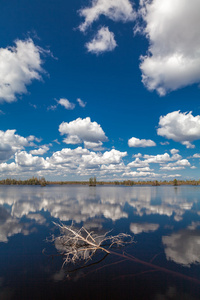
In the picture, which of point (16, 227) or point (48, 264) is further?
point (16, 227)

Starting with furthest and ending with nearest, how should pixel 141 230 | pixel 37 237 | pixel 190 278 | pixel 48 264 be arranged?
pixel 141 230
pixel 37 237
pixel 48 264
pixel 190 278

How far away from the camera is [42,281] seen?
918 cm

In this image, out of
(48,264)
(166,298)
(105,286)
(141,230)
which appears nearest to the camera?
(166,298)

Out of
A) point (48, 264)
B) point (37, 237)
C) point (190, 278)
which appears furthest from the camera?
point (37, 237)

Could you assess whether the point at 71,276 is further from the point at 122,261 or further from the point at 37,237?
the point at 37,237

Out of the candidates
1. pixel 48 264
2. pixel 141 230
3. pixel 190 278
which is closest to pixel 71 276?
pixel 48 264

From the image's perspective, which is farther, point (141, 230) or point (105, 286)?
point (141, 230)

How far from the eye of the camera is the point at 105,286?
8797 mm

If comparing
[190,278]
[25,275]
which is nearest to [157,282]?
[190,278]

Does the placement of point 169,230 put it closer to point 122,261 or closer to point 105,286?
point 122,261

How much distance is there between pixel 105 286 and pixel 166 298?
309cm

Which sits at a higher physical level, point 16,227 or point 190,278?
point 190,278

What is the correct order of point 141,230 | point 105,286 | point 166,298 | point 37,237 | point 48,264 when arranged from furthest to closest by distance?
point 141,230
point 37,237
point 48,264
point 105,286
point 166,298

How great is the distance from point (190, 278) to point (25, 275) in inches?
386
